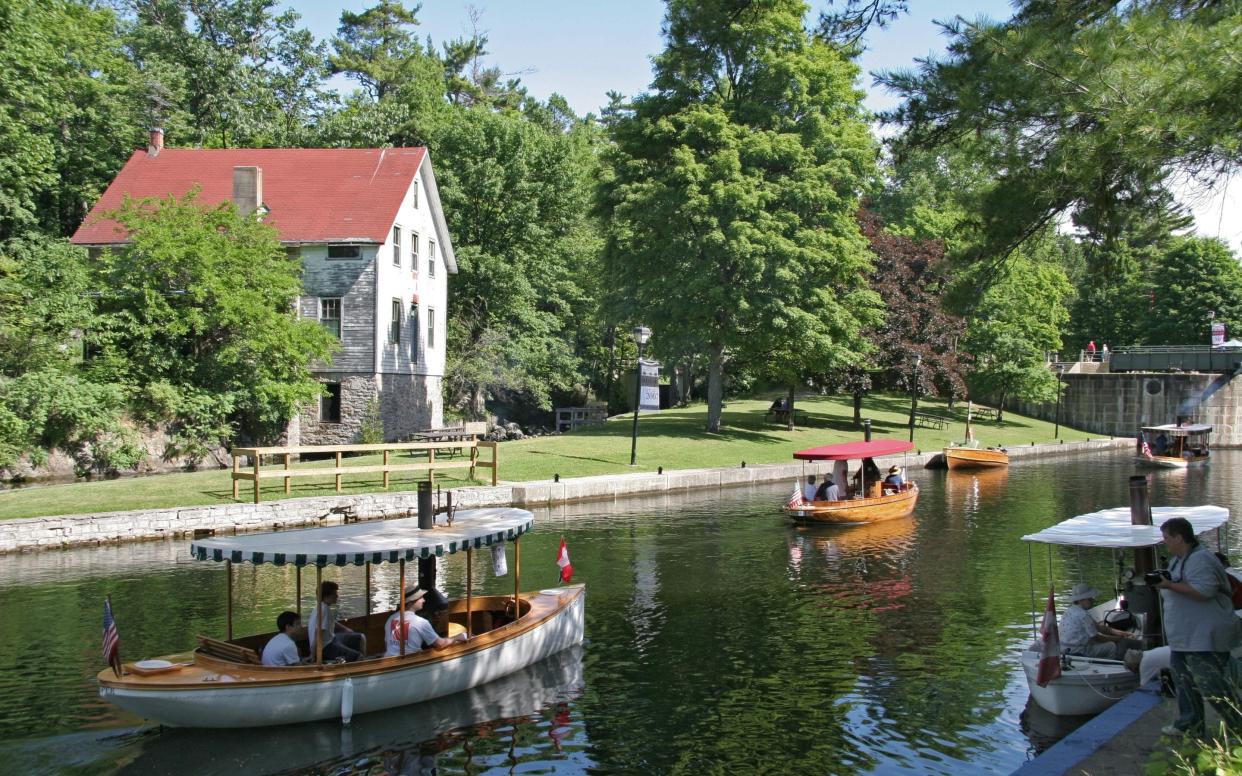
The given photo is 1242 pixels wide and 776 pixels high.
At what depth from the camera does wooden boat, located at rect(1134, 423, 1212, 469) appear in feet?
162

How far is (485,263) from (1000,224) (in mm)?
42413

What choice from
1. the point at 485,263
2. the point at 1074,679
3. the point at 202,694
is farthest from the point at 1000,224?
the point at 485,263

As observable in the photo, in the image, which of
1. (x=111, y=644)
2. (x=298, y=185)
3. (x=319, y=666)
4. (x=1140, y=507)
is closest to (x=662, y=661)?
(x=319, y=666)

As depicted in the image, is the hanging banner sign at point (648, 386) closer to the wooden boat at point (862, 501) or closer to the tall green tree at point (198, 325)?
the wooden boat at point (862, 501)

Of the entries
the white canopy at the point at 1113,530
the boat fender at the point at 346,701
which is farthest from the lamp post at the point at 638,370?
the boat fender at the point at 346,701

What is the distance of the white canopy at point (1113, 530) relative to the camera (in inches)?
519

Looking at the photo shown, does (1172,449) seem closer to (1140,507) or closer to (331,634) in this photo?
(1140,507)

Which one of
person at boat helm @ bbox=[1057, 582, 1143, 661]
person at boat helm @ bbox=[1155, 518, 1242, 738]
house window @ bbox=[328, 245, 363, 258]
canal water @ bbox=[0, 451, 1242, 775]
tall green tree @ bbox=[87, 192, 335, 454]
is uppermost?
house window @ bbox=[328, 245, 363, 258]

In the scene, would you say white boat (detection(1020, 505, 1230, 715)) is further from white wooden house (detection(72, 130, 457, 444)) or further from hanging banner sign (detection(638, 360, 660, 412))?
white wooden house (detection(72, 130, 457, 444))

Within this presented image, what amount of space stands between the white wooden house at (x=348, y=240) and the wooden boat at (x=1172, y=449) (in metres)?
35.8

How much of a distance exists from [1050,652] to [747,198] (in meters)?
34.4

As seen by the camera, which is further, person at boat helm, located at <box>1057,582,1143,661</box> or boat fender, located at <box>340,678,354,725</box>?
person at boat helm, located at <box>1057,582,1143,661</box>

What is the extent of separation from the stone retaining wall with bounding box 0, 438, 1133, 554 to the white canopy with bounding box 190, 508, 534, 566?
613 centimetres

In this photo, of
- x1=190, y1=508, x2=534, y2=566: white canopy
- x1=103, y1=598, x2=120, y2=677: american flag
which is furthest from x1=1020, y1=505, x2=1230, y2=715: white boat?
x1=103, y1=598, x2=120, y2=677: american flag
